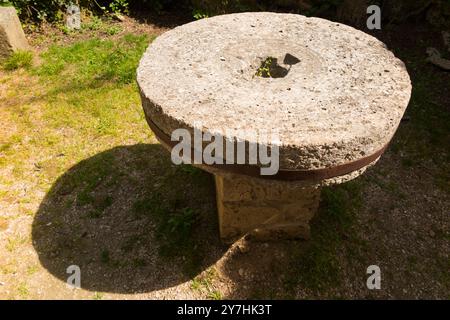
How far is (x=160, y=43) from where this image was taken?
2.95 meters

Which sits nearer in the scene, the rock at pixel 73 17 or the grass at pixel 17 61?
the grass at pixel 17 61

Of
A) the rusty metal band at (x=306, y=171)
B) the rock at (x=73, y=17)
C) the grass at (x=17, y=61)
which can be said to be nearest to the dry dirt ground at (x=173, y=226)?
the grass at (x=17, y=61)

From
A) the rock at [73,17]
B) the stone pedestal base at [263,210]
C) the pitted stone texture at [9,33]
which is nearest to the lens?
the stone pedestal base at [263,210]

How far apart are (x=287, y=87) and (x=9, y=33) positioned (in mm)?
4455

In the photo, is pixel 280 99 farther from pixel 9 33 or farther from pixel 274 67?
pixel 9 33

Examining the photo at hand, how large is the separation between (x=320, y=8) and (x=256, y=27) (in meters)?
3.17

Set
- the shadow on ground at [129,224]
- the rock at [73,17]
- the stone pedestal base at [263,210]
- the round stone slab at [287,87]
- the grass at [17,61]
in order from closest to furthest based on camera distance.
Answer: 1. the round stone slab at [287,87]
2. the stone pedestal base at [263,210]
3. the shadow on ground at [129,224]
4. the grass at [17,61]
5. the rock at [73,17]

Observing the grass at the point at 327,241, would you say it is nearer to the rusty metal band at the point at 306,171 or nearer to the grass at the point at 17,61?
the rusty metal band at the point at 306,171

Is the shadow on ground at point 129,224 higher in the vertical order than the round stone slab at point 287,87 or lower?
lower

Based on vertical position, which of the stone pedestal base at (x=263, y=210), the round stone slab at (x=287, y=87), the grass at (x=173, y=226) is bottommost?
the grass at (x=173, y=226)

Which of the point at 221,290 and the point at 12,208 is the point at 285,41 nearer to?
the point at 221,290

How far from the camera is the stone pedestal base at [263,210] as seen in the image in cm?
285

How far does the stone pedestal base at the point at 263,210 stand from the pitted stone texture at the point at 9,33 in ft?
13.1

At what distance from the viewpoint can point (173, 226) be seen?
11.0ft
